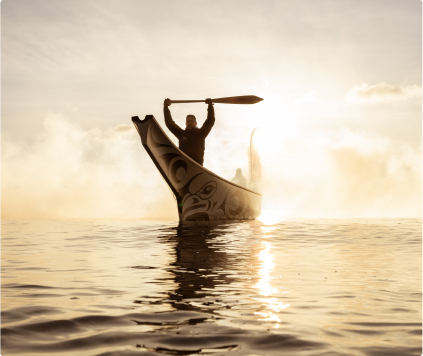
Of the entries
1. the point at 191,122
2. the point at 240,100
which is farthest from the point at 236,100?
the point at 191,122

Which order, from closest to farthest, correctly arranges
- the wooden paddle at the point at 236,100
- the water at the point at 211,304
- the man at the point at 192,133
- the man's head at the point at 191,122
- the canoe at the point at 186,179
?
the water at the point at 211,304 → the canoe at the point at 186,179 → the wooden paddle at the point at 236,100 → the man at the point at 192,133 → the man's head at the point at 191,122

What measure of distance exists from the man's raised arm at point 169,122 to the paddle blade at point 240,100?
153 cm

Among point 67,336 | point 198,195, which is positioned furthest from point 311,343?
point 198,195

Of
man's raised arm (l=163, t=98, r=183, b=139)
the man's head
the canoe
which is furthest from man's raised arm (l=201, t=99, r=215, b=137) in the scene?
the canoe

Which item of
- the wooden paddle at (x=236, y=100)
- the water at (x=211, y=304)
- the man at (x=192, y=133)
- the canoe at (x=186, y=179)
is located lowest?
the water at (x=211, y=304)

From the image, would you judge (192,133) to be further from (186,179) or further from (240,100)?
(240,100)

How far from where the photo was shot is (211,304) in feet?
10.7

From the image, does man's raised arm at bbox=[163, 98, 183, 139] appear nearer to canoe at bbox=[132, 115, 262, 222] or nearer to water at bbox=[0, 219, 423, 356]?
canoe at bbox=[132, 115, 262, 222]

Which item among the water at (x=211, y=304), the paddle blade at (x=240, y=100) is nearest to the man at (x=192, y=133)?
the paddle blade at (x=240, y=100)

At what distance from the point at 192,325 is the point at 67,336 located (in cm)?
77

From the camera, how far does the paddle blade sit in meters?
13.3

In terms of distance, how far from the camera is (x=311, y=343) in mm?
2316

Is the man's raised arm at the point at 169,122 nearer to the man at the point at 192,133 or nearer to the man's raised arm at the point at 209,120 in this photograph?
the man at the point at 192,133

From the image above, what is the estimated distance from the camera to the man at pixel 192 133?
526 inches
